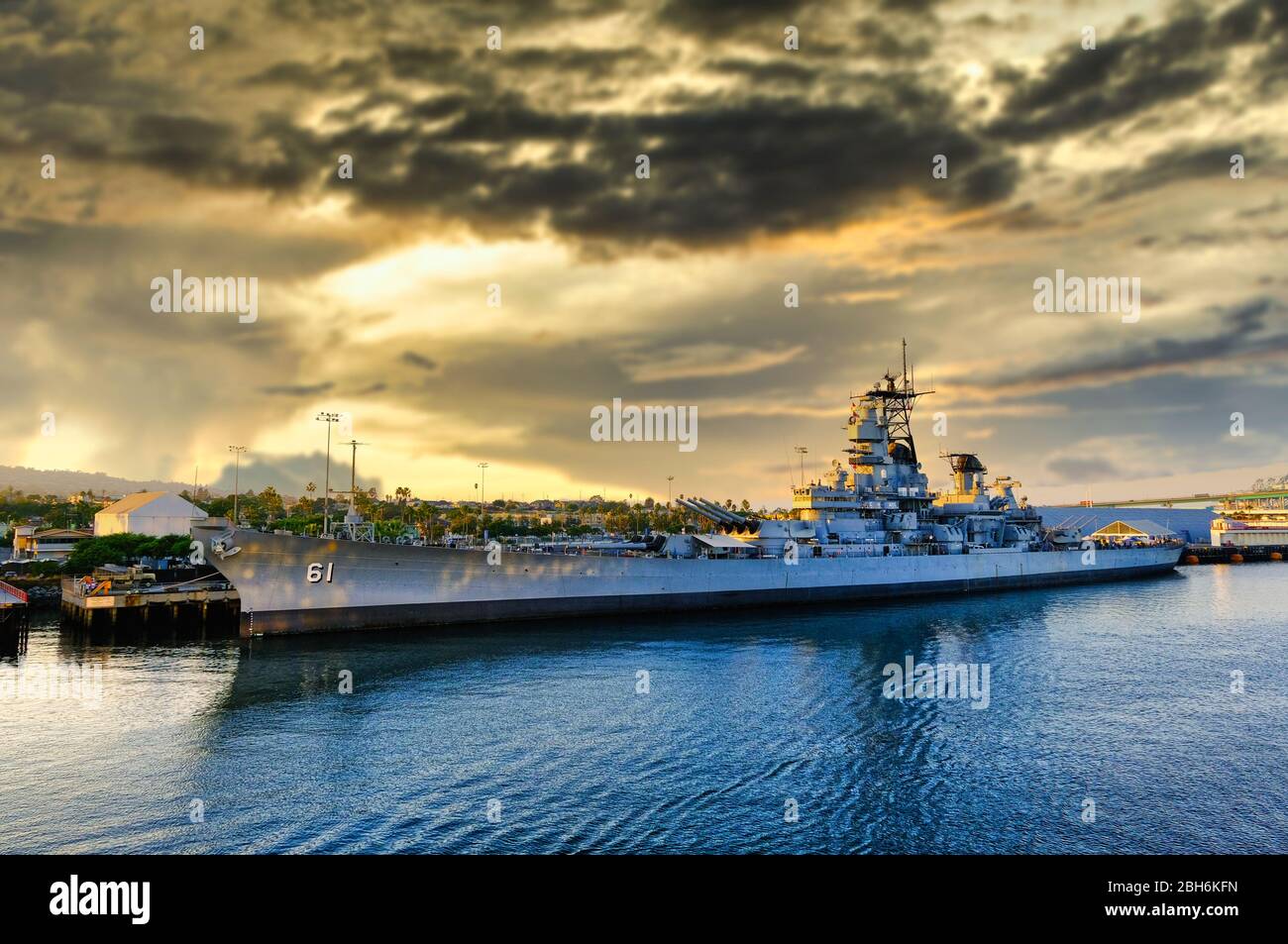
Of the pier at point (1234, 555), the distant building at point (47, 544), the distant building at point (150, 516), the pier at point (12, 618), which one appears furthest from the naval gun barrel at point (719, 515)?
the pier at point (1234, 555)

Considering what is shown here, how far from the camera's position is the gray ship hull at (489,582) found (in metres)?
33.9

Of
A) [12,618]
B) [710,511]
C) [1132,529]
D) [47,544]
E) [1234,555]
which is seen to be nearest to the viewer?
[12,618]

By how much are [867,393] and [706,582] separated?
23.6 metres

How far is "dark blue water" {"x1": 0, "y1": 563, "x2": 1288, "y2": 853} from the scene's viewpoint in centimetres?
1342

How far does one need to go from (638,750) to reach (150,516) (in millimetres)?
82855

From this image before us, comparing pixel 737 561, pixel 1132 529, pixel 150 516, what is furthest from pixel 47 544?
pixel 1132 529

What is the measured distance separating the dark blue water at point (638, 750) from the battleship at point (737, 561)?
332 cm

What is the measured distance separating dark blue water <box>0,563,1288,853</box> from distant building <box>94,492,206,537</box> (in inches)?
2125

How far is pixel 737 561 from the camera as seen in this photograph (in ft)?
150

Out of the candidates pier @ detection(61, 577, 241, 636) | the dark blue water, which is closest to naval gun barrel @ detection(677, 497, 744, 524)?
the dark blue water

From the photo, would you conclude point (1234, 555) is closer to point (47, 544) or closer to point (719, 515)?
point (719, 515)

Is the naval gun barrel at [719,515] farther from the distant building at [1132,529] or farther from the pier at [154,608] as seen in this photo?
the distant building at [1132,529]

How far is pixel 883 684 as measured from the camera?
25281 millimetres
